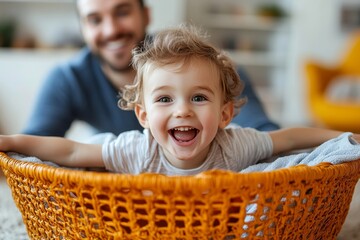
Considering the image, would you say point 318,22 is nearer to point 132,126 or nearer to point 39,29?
point 39,29

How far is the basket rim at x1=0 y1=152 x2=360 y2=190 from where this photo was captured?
635 millimetres

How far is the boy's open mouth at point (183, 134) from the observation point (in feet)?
2.93

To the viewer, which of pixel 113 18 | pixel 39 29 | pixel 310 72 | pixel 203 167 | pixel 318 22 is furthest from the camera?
pixel 318 22

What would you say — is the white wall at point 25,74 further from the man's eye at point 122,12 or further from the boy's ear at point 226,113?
the boy's ear at point 226,113

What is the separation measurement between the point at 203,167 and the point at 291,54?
10.8 feet

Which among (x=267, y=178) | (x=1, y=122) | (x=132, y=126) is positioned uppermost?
(x=267, y=178)

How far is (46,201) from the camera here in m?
0.75

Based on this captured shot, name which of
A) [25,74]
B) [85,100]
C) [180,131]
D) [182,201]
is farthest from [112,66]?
[25,74]

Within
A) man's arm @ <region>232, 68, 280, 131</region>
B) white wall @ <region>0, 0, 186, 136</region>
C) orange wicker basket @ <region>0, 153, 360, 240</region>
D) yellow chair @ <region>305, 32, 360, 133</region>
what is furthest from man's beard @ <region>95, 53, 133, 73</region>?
yellow chair @ <region>305, 32, 360, 133</region>

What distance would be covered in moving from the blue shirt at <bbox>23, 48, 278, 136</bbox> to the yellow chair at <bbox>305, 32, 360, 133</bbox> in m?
1.70

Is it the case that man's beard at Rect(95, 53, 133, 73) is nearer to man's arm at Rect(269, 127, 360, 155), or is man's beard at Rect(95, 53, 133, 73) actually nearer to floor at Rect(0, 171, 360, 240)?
floor at Rect(0, 171, 360, 240)

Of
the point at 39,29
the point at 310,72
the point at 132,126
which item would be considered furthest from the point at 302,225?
the point at 39,29

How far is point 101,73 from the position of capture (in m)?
1.62

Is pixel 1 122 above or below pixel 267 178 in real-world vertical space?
below
